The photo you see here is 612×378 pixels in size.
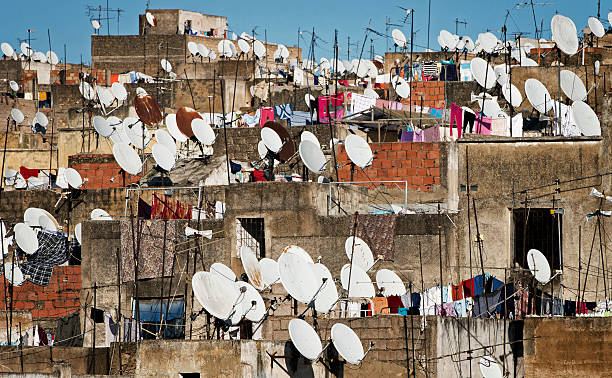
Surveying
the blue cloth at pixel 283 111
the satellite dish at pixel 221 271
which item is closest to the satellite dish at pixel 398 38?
the blue cloth at pixel 283 111

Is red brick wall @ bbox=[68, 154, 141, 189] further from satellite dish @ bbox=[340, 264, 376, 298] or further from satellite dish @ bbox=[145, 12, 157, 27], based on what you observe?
satellite dish @ bbox=[145, 12, 157, 27]

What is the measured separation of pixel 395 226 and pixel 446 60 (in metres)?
23.4

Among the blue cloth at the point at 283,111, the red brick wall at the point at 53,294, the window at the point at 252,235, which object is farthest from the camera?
the blue cloth at the point at 283,111

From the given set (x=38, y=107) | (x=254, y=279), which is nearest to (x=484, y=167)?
(x=254, y=279)

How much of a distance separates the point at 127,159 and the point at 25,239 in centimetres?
337

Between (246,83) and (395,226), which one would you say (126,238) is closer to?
(395,226)

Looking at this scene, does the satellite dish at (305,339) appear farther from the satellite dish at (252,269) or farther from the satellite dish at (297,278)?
the satellite dish at (252,269)

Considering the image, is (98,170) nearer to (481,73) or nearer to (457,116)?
(457,116)

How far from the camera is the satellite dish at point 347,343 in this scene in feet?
68.1

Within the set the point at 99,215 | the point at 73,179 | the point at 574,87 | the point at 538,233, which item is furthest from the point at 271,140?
the point at 574,87

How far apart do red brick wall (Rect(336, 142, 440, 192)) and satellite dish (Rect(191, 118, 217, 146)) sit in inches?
151

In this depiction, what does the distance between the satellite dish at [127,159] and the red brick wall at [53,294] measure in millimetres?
2870

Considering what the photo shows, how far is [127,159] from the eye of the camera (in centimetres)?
3234

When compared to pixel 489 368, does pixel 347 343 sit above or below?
above
